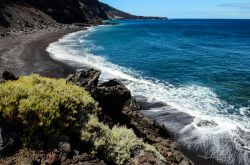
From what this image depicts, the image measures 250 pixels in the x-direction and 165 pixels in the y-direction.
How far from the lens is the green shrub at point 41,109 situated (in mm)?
10531

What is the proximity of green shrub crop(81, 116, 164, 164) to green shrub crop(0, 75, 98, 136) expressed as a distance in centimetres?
45

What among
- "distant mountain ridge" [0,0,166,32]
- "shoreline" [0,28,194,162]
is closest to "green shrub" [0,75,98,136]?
"shoreline" [0,28,194,162]

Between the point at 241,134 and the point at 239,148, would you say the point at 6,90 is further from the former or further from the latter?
the point at 241,134

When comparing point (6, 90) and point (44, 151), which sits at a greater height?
point (6, 90)

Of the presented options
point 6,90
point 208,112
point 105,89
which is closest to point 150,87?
point 208,112

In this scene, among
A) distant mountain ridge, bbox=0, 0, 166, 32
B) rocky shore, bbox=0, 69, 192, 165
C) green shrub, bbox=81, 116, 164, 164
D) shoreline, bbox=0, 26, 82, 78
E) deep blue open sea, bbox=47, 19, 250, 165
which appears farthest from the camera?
distant mountain ridge, bbox=0, 0, 166, 32

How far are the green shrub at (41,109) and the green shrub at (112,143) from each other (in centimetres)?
45

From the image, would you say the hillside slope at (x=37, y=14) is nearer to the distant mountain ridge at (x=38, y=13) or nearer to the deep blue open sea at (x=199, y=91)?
the distant mountain ridge at (x=38, y=13)

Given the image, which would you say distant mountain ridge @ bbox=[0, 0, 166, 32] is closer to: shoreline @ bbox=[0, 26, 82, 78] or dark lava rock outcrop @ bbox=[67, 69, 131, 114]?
shoreline @ bbox=[0, 26, 82, 78]

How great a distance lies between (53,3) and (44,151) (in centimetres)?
15519

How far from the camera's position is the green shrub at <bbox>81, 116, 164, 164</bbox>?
1107 centimetres

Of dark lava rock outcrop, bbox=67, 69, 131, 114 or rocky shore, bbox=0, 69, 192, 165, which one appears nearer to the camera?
rocky shore, bbox=0, 69, 192, 165

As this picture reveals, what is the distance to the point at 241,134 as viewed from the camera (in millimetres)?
20719

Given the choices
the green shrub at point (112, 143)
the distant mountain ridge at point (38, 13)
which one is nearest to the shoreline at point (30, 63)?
the green shrub at point (112, 143)
